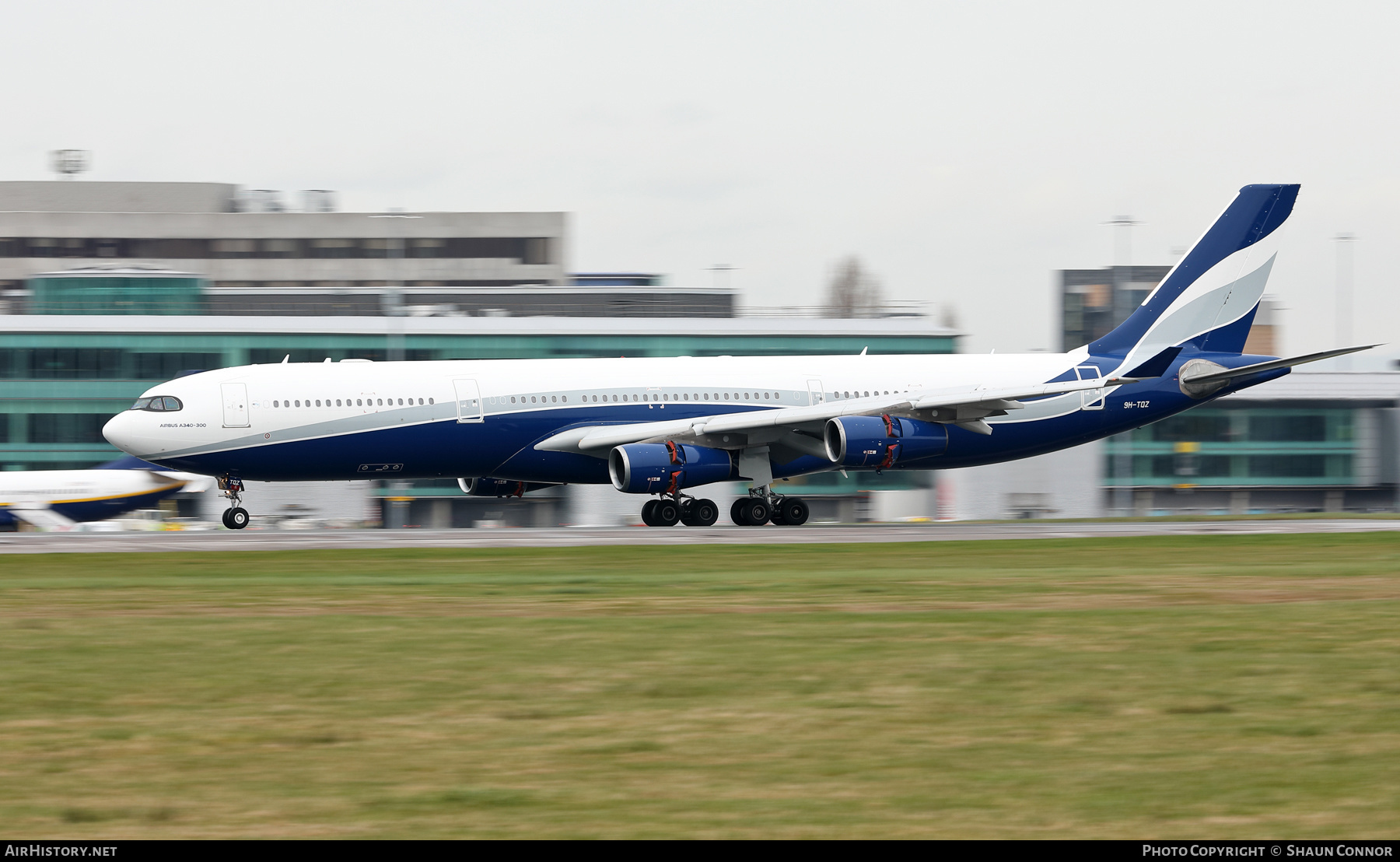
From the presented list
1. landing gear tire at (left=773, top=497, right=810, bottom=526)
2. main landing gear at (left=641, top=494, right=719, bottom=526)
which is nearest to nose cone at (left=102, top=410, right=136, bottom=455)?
main landing gear at (left=641, top=494, right=719, bottom=526)

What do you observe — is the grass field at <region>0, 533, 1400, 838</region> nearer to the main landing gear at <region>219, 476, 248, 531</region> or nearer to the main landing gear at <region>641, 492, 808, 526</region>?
the main landing gear at <region>219, 476, 248, 531</region>

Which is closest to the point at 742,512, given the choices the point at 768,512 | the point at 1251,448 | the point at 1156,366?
the point at 768,512

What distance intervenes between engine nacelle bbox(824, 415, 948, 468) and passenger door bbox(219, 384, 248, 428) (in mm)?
14646

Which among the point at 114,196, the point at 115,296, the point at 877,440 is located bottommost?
the point at 877,440

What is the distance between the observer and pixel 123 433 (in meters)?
37.9

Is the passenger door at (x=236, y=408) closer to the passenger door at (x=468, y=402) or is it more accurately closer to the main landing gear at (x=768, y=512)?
the passenger door at (x=468, y=402)

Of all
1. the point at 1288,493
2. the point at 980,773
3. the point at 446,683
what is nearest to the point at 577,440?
the point at 446,683

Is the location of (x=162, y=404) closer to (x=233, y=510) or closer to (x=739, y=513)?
(x=233, y=510)

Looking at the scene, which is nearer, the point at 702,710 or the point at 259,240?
the point at 702,710

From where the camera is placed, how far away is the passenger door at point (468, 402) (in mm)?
39031

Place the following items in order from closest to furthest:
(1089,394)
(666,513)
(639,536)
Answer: (639,536) < (666,513) < (1089,394)

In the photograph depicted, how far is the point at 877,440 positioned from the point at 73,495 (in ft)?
121
